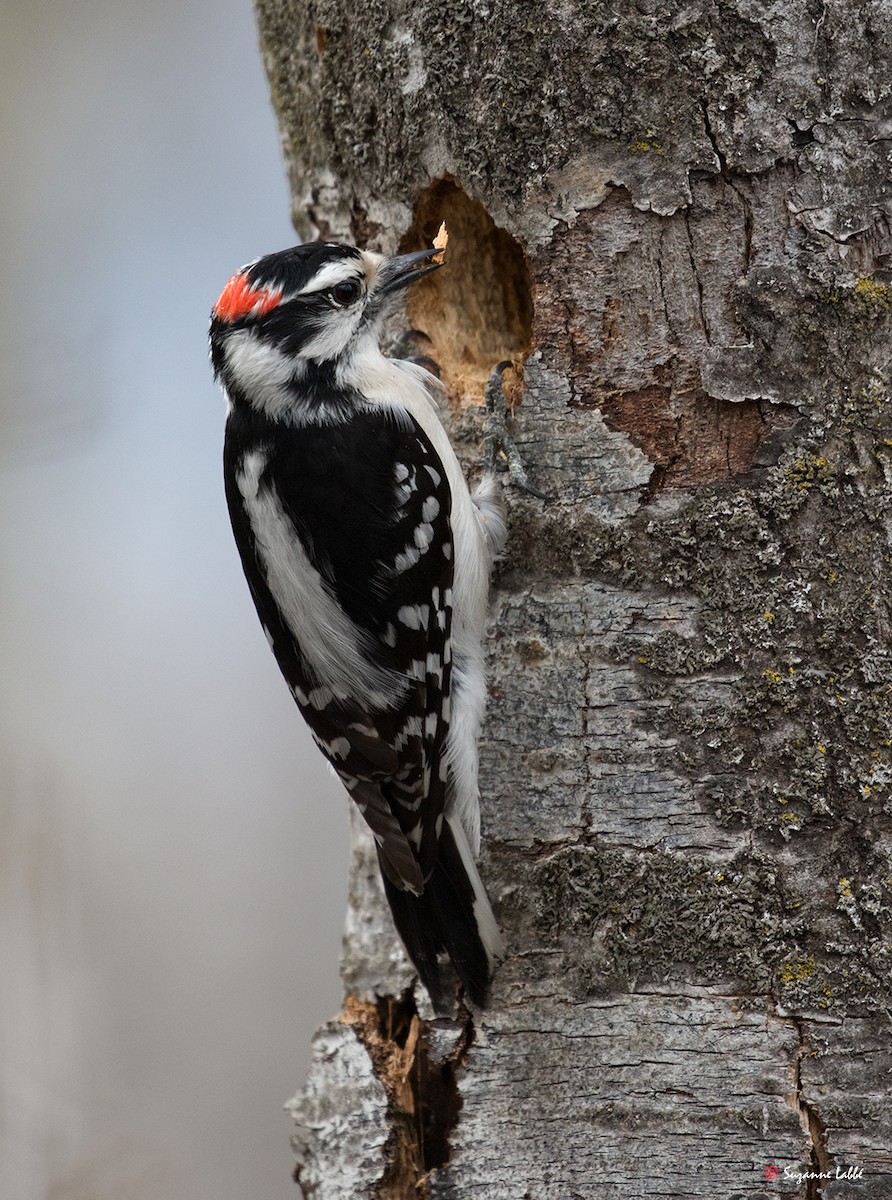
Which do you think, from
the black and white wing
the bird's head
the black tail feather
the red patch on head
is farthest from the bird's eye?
the black tail feather

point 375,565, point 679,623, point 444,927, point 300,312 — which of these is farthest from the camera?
point 300,312

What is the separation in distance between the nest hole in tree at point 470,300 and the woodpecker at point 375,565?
0.40ft

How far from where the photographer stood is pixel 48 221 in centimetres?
593

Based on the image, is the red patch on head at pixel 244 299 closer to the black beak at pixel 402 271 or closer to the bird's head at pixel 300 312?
the bird's head at pixel 300 312

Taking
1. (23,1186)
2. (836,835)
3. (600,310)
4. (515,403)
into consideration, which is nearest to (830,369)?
→ (600,310)

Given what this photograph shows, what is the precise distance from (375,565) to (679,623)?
83 centimetres

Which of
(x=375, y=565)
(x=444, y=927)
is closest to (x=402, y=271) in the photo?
(x=375, y=565)

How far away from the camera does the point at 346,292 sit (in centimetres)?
296

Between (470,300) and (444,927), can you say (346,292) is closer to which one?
(470,300)

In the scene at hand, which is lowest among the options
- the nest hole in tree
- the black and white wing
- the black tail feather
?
the black tail feather

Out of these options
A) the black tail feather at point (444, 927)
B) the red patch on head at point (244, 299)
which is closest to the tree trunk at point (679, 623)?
the black tail feather at point (444, 927)

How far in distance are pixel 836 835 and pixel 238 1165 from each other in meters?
4.35

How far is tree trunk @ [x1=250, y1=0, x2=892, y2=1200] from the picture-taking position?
2.32m

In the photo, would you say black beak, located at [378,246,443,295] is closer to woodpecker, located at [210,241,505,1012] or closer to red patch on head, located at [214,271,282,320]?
woodpecker, located at [210,241,505,1012]
